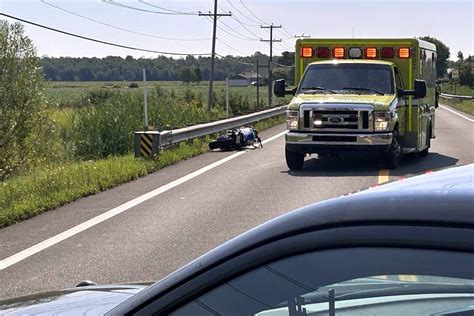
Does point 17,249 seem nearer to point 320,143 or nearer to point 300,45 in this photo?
point 320,143

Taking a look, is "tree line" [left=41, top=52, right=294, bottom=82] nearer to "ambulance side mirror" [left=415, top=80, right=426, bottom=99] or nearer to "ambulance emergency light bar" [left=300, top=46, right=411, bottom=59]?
"ambulance emergency light bar" [left=300, top=46, right=411, bottom=59]

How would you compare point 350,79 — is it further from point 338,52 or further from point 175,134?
point 175,134

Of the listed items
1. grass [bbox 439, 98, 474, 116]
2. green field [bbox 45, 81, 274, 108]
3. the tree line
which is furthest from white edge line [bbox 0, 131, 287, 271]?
the tree line

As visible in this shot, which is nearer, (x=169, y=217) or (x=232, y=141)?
(x=169, y=217)

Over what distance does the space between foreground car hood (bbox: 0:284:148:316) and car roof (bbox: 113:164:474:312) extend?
50cm

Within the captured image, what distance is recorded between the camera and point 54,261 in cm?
764

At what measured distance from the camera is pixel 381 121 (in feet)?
47.6

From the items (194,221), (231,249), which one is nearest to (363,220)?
(231,249)

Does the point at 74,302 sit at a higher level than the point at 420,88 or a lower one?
lower

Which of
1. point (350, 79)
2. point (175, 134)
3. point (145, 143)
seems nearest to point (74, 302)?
point (350, 79)

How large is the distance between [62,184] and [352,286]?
10.7 metres

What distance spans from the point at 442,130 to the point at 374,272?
89.8ft

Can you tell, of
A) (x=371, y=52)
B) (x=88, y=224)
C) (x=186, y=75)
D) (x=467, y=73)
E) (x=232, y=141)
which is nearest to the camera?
(x=88, y=224)

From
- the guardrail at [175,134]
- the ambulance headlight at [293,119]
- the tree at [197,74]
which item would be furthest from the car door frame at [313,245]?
the tree at [197,74]
